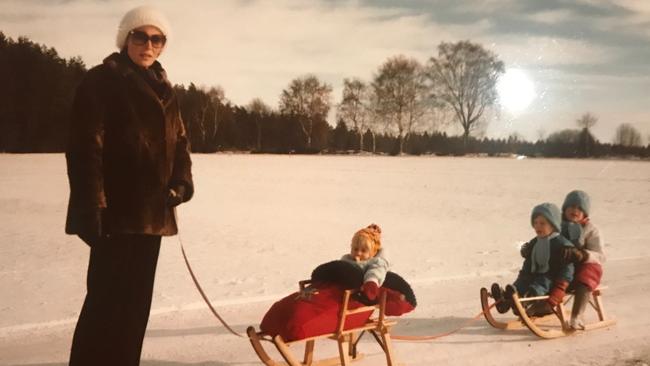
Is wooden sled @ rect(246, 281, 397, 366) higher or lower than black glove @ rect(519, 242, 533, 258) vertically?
lower

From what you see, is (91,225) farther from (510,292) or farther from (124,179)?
(510,292)

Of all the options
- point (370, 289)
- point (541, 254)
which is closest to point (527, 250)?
point (541, 254)

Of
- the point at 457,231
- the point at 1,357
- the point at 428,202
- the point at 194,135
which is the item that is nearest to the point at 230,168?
the point at 194,135

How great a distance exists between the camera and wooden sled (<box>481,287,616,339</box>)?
15.8 ft

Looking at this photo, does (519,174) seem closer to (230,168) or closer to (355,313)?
(230,168)

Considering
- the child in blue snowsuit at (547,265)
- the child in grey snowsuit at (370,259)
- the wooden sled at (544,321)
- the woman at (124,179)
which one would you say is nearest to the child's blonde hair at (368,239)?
the child in grey snowsuit at (370,259)

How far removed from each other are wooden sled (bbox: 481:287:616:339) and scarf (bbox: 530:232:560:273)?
0.82 ft

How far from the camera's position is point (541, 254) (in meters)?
5.10

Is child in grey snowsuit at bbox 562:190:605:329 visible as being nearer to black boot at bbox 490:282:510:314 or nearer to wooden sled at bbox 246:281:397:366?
black boot at bbox 490:282:510:314

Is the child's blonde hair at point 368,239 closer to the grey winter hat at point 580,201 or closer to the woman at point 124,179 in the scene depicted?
the woman at point 124,179

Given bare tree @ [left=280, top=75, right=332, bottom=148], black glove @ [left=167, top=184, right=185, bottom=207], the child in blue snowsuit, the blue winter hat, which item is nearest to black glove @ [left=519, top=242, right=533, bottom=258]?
the child in blue snowsuit

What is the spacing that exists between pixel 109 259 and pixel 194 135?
781 inches

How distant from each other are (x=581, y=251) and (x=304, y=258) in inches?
156

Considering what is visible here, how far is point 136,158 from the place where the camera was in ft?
9.58
